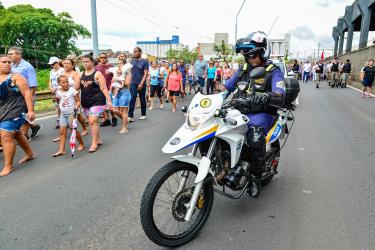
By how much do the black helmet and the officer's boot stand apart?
0.85m

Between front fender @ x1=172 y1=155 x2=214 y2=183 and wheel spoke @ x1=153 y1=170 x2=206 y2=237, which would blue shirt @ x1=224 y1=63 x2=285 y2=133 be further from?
wheel spoke @ x1=153 y1=170 x2=206 y2=237

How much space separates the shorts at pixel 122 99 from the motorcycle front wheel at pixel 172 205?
5130 mm

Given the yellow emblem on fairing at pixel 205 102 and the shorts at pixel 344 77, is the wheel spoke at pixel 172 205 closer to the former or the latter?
the yellow emblem on fairing at pixel 205 102

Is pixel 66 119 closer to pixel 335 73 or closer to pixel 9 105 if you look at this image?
pixel 9 105

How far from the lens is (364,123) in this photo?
8.74 meters

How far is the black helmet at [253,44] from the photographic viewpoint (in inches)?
138

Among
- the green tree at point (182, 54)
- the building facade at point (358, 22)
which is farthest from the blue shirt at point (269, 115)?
the green tree at point (182, 54)

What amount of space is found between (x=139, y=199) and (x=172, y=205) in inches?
47.6

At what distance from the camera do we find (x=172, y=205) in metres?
2.86

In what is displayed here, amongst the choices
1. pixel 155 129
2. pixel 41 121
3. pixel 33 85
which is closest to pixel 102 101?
pixel 33 85

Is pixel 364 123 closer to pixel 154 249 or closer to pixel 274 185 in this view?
pixel 274 185

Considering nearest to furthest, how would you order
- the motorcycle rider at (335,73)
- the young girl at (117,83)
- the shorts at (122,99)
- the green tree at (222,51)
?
the shorts at (122,99) < the young girl at (117,83) < the motorcycle rider at (335,73) < the green tree at (222,51)

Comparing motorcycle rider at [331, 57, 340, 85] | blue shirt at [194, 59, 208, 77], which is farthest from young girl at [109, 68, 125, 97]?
motorcycle rider at [331, 57, 340, 85]

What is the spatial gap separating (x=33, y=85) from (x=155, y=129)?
291 cm
